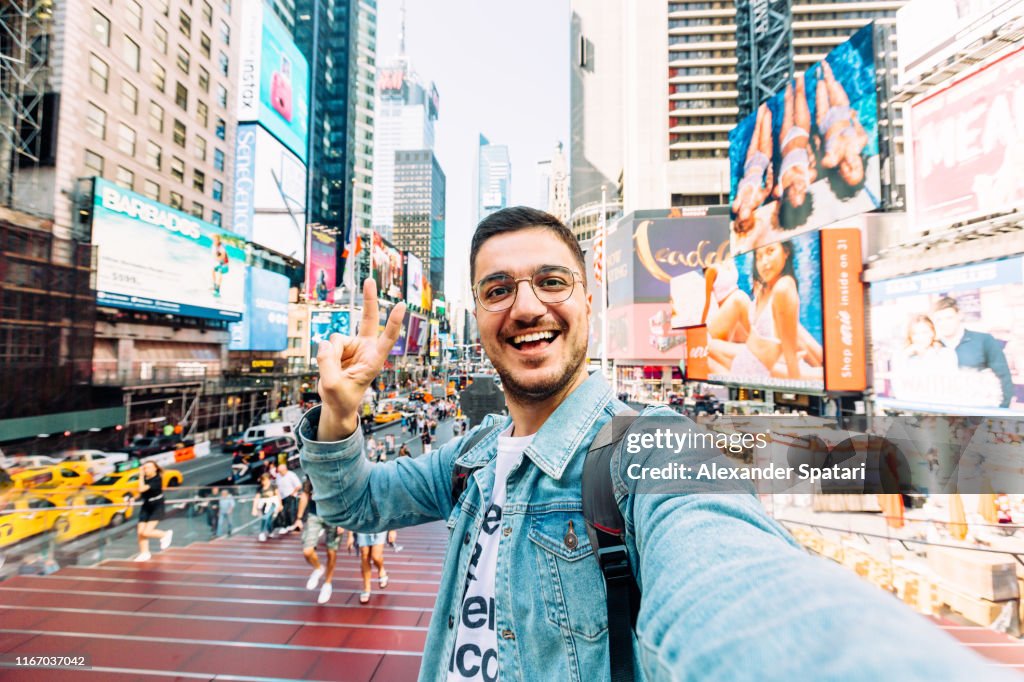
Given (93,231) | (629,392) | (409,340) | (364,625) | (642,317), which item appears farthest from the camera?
(409,340)

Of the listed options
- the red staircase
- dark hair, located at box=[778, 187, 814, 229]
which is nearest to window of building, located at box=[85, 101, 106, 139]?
the red staircase

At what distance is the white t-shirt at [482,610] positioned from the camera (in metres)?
1.29

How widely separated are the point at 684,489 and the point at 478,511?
76cm

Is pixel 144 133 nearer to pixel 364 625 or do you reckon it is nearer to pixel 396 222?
pixel 364 625

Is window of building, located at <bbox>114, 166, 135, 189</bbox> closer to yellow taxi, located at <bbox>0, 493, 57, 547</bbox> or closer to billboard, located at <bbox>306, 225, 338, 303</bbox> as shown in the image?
billboard, located at <bbox>306, 225, 338, 303</bbox>

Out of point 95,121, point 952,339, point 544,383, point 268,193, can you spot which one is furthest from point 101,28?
point 952,339

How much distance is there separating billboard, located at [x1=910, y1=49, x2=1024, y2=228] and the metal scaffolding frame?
31745 mm

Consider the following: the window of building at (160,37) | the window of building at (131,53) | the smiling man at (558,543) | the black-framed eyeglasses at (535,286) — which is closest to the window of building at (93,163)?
the window of building at (131,53)

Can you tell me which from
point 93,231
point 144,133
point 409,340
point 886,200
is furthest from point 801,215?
point 409,340

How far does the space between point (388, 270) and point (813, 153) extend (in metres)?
44.7

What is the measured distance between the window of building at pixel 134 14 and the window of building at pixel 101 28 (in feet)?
5.71

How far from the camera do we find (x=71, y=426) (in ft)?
56.3

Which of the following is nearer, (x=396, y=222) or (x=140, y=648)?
(x=140, y=648)

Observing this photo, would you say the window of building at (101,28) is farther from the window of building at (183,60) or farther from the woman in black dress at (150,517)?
the woman in black dress at (150,517)
